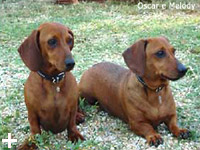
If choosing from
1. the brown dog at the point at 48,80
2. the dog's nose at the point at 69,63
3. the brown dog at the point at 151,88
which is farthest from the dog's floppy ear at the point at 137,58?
the dog's nose at the point at 69,63

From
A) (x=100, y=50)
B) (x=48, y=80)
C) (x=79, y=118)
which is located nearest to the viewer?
(x=48, y=80)

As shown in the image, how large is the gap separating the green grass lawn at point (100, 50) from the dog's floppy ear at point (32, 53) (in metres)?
0.60

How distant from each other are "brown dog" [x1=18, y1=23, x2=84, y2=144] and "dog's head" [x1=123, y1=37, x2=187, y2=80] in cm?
60

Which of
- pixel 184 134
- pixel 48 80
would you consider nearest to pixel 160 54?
pixel 184 134

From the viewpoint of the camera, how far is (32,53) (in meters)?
3.63

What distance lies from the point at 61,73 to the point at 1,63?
3150 mm

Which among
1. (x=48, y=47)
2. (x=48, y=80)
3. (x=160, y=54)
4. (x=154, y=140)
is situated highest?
(x=48, y=47)

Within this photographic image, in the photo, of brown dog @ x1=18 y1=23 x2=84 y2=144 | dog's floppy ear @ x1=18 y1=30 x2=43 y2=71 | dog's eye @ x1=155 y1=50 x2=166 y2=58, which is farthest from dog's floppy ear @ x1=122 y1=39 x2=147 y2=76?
dog's floppy ear @ x1=18 y1=30 x2=43 y2=71

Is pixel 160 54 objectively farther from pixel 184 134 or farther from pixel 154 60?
pixel 184 134

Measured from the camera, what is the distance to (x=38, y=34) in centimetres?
368

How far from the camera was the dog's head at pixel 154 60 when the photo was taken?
377 cm

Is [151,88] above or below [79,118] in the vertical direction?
above

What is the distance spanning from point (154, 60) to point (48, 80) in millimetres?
966

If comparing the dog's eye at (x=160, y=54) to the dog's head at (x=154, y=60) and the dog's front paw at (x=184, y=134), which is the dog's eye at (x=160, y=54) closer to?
the dog's head at (x=154, y=60)
